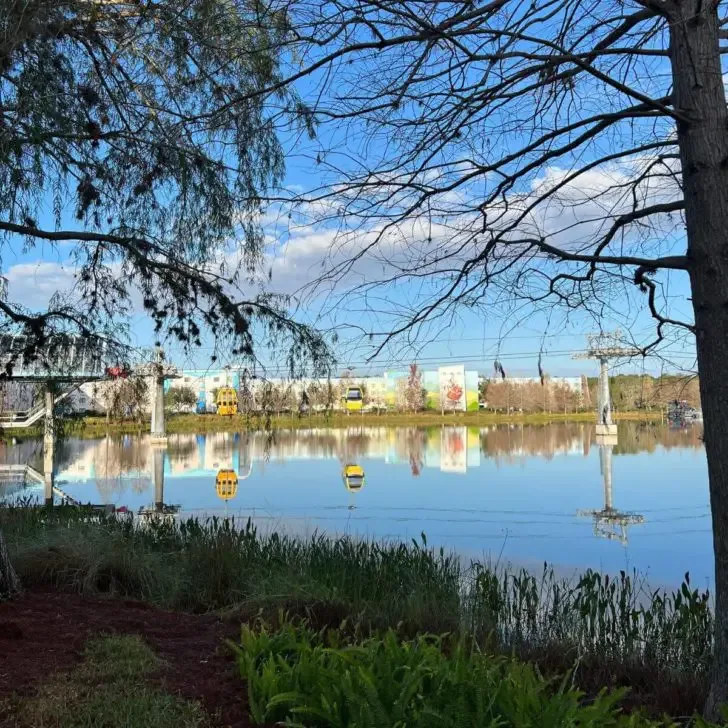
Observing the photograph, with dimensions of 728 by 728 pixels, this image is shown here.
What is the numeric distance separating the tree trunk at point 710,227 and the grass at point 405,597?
1.43 metres

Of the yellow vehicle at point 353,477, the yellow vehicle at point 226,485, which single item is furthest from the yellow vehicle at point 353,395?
the yellow vehicle at point 353,477

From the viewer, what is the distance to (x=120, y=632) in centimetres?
428

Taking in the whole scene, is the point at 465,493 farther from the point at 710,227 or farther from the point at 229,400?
the point at 710,227

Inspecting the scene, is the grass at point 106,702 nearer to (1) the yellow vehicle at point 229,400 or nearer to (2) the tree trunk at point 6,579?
(2) the tree trunk at point 6,579

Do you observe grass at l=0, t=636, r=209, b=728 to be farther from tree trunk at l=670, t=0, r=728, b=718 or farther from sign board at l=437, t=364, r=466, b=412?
sign board at l=437, t=364, r=466, b=412

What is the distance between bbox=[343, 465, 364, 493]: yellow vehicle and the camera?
2306 centimetres

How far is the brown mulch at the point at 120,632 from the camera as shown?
327 cm

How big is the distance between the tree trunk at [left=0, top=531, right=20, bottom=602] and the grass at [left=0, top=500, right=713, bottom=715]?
61 centimetres

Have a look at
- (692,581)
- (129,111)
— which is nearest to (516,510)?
(692,581)

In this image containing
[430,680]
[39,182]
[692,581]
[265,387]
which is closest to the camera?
[430,680]

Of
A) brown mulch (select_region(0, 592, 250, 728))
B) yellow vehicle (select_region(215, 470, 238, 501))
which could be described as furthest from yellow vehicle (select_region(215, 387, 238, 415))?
yellow vehicle (select_region(215, 470, 238, 501))

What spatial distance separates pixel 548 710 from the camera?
2.53 meters

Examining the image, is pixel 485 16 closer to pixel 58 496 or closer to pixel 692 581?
pixel 692 581

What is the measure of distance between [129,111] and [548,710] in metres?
5.09
